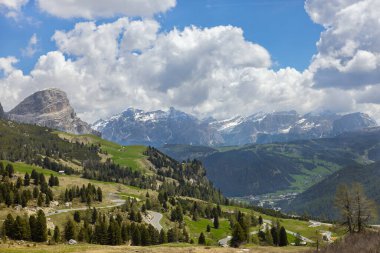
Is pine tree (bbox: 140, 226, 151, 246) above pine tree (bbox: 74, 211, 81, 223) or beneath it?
beneath

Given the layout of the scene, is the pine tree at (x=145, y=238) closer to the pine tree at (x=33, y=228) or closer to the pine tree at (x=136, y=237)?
the pine tree at (x=136, y=237)

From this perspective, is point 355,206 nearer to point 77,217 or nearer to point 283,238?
point 283,238

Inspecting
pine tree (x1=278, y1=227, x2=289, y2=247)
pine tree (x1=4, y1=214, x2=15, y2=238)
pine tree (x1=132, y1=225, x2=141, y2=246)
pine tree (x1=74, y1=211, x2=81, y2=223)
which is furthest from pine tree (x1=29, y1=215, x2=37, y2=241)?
pine tree (x1=278, y1=227, x2=289, y2=247)

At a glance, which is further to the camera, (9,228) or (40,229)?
(40,229)

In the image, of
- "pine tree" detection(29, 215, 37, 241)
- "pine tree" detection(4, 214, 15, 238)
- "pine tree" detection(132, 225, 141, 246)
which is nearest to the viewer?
"pine tree" detection(4, 214, 15, 238)

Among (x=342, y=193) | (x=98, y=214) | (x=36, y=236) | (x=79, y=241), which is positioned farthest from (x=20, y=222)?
(x=342, y=193)

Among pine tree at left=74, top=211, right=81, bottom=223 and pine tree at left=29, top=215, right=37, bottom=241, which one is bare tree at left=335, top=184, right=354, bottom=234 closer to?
pine tree at left=29, top=215, right=37, bottom=241

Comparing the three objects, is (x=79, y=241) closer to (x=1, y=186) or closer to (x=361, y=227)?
(x=1, y=186)

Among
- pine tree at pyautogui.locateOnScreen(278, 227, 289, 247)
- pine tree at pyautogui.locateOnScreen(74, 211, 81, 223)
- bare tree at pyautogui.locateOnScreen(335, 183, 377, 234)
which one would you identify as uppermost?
bare tree at pyautogui.locateOnScreen(335, 183, 377, 234)

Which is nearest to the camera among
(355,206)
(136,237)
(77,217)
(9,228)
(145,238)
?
(9,228)

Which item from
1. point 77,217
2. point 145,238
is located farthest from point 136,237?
point 77,217

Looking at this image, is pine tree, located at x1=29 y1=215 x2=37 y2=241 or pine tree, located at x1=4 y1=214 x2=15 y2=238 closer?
pine tree, located at x1=4 y1=214 x2=15 y2=238

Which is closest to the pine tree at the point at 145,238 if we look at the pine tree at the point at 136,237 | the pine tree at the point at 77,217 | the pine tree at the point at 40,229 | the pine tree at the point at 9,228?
the pine tree at the point at 136,237

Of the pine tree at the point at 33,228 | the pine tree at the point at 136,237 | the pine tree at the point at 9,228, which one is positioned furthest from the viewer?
the pine tree at the point at 136,237
